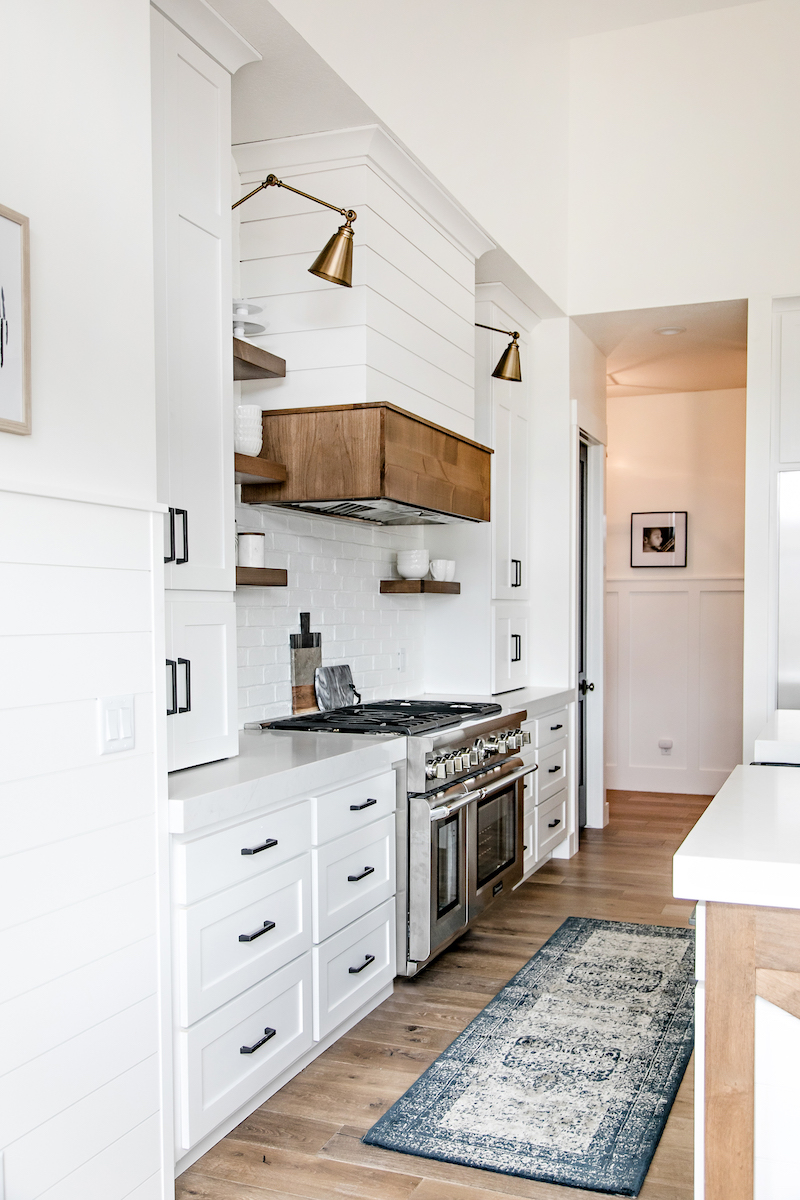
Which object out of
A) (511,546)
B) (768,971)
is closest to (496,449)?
(511,546)

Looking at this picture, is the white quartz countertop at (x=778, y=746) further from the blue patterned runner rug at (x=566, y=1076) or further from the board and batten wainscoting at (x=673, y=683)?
the board and batten wainscoting at (x=673, y=683)

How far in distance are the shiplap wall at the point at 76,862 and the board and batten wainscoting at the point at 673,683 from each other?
569cm

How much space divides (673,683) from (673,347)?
2.46 m

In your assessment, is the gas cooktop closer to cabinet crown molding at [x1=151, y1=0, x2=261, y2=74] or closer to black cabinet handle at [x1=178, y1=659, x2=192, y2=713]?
black cabinet handle at [x1=178, y1=659, x2=192, y2=713]

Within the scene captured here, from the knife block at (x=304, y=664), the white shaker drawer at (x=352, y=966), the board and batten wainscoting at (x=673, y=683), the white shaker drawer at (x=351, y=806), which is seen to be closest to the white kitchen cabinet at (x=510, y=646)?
the knife block at (x=304, y=664)

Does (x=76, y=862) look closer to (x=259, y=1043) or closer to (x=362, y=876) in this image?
(x=259, y=1043)

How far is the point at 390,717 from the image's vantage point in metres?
3.76

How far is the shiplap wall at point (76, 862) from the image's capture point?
71.8 inches

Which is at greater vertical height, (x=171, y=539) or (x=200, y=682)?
(x=171, y=539)

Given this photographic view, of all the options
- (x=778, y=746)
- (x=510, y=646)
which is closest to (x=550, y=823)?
(x=510, y=646)

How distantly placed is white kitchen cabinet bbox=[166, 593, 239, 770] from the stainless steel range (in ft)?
2.20

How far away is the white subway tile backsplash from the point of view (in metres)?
3.59

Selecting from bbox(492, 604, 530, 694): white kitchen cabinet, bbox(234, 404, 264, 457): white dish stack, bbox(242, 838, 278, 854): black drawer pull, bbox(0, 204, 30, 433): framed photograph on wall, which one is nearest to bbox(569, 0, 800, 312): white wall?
bbox(492, 604, 530, 694): white kitchen cabinet

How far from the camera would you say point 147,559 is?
2213 millimetres
